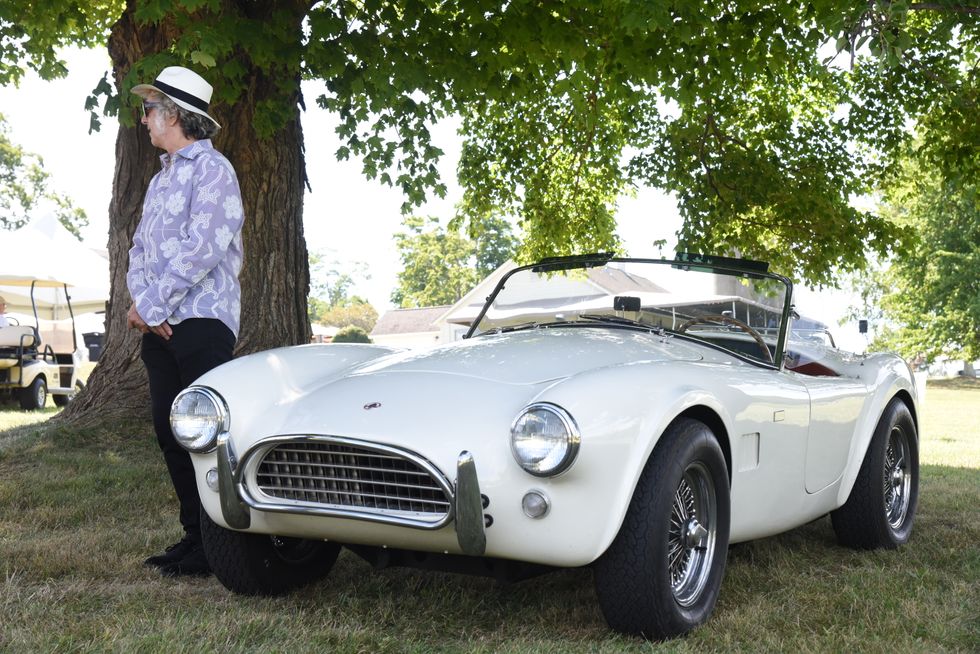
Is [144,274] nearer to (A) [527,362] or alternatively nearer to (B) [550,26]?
(A) [527,362]

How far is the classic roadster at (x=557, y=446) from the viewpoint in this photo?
Result: 293 centimetres

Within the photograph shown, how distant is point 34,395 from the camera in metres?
14.7

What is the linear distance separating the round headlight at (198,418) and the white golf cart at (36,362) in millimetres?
10550

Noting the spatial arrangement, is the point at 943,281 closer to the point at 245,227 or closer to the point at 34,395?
the point at 34,395

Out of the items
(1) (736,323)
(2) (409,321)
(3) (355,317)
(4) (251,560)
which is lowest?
(3) (355,317)

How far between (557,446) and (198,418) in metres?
1.33

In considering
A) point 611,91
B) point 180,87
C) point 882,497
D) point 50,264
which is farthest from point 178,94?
point 50,264

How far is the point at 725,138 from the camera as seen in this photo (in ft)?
44.2

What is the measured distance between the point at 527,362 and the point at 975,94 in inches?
386

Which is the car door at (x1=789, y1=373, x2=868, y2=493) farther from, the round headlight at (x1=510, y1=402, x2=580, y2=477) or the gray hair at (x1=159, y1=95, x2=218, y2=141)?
the gray hair at (x1=159, y1=95, x2=218, y2=141)

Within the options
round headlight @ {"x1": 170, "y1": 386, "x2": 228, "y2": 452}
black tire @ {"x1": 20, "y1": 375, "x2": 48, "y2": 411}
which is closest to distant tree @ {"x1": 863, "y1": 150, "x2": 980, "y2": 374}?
black tire @ {"x1": 20, "y1": 375, "x2": 48, "y2": 411}

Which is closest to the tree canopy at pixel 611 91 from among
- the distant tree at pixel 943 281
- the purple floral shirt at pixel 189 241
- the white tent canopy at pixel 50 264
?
the purple floral shirt at pixel 189 241

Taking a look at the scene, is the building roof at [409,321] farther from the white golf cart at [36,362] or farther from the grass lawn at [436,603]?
the grass lawn at [436,603]

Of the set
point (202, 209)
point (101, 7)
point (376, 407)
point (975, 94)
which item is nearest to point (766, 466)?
point (376, 407)
